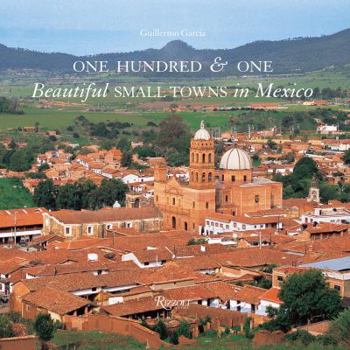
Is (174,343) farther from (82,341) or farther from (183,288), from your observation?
(183,288)

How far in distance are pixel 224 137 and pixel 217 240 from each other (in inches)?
1743

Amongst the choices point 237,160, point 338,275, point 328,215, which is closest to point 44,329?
point 338,275

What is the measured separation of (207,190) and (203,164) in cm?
94

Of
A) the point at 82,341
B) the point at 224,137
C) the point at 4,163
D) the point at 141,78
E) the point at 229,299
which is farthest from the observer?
the point at 141,78

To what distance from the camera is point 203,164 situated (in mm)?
41812

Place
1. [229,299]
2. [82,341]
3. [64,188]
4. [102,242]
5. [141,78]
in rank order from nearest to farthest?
[82,341] → [229,299] → [102,242] → [64,188] → [141,78]

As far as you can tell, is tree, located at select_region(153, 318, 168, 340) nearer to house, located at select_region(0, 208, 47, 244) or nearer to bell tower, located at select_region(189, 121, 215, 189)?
bell tower, located at select_region(189, 121, 215, 189)

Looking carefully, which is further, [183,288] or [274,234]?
[274,234]

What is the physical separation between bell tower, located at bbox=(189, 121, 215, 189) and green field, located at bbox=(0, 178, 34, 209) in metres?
10.9

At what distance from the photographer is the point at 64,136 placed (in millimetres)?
88938

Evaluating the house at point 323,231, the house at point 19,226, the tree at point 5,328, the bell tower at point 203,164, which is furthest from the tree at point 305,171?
the tree at point 5,328

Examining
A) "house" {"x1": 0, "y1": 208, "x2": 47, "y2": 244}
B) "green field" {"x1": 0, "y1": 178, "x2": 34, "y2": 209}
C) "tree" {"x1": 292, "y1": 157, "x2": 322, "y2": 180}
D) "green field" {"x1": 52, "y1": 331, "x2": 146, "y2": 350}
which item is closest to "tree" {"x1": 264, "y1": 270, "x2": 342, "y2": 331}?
"green field" {"x1": 52, "y1": 331, "x2": 146, "y2": 350}

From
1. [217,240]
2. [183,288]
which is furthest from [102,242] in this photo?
[183,288]

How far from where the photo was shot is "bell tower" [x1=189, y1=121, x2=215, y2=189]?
41.8 meters
